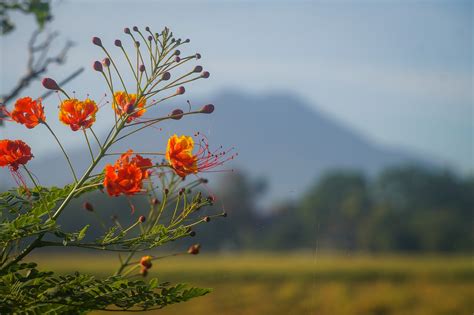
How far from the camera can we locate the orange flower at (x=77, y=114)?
5.21 feet

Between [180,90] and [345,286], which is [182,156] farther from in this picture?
[345,286]

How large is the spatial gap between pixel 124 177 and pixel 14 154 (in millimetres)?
339

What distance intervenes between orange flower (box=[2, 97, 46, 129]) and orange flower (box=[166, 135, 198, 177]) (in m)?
0.36

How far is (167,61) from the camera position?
1548mm

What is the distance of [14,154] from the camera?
1.60 meters

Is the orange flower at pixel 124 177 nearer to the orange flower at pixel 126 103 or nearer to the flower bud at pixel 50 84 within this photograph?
the orange flower at pixel 126 103

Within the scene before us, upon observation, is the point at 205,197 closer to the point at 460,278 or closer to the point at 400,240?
the point at 460,278

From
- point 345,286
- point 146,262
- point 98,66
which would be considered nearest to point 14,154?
point 98,66

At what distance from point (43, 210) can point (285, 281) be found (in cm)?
3105

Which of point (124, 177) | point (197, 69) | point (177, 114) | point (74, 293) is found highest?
point (197, 69)

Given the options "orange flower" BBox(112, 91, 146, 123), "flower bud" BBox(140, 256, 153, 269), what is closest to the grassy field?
"flower bud" BBox(140, 256, 153, 269)

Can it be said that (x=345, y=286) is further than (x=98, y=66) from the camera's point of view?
Yes

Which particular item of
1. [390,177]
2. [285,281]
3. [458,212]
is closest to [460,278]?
[285,281]

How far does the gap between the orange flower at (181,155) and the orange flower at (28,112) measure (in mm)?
355
